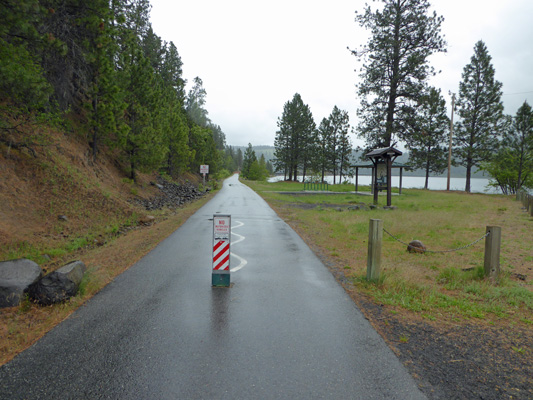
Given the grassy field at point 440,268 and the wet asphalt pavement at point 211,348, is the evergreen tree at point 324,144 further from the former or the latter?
the wet asphalt pavement at point 211,348

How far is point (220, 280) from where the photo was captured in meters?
5.91

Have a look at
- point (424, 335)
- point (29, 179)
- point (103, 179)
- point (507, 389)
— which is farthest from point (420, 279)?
point (103, 179)

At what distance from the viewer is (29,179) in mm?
11594

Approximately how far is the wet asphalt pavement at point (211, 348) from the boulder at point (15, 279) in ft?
3.57

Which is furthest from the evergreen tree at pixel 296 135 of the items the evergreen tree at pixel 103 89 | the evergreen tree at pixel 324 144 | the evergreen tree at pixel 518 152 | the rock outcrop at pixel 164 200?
the evergreen tree at pixel 103 89

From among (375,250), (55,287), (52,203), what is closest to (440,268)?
(375,250)

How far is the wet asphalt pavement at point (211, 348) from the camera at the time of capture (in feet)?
9.84

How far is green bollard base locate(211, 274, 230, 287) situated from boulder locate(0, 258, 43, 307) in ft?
9.77

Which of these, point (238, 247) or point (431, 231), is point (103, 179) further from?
point (431, 231)

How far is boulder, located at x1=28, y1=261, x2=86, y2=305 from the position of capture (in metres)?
4.96

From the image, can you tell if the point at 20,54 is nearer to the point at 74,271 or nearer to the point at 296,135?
the point at 74,271

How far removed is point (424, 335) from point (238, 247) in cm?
588

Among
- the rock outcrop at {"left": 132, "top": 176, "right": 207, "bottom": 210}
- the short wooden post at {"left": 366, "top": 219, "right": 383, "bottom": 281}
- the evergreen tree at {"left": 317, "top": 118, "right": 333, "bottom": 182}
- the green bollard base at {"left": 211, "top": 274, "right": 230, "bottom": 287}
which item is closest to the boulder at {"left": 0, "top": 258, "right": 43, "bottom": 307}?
the green bollard base at {"left": 211, "top": 274, "right": 230, "bottom": 287}

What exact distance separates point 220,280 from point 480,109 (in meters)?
45.6
